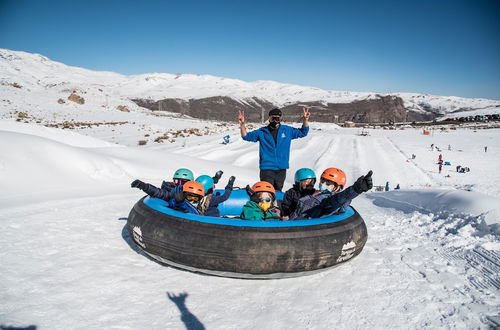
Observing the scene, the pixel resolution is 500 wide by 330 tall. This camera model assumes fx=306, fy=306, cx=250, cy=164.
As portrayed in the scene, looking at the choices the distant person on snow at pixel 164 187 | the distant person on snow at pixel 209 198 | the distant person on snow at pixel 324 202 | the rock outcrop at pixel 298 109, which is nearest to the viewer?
the distant person on snow at pixel 324 202

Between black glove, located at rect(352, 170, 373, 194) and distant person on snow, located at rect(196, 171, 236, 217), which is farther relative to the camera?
distant person on snow, located at rect(196, 171, 236, 217)

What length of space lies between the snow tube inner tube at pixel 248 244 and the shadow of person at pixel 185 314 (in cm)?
36

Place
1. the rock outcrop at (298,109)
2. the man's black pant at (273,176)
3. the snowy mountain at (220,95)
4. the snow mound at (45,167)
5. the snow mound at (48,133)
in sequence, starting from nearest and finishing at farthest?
the man's black pant at (273,176) < the snow mound at (45,167) < the snow mound at (48,133) < the rock outcrop at (298,109) < the snowy mountain at (220,95)

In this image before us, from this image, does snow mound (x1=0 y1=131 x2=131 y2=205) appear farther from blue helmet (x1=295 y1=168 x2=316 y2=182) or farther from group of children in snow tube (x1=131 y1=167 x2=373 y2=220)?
blue helmet (x1=295 y1=168 x2=316 y2=182)

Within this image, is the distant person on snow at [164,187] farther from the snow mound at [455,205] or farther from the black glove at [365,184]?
the snow mound at [455,205]

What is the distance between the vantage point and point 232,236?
3.13 metres

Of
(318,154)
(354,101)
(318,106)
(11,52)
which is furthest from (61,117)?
(11,52)

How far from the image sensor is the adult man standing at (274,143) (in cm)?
515

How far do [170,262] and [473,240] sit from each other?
4.06 meters

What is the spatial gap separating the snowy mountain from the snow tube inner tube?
244 ft

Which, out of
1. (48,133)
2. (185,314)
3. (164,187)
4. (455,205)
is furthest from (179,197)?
(48,133)

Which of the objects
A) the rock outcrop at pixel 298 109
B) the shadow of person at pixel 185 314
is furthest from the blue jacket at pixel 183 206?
the rock outcrop at pixel 298 109

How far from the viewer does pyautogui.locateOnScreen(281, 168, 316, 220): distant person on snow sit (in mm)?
4434

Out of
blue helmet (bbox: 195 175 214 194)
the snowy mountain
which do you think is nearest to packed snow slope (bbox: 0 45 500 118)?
the snowy mountain
